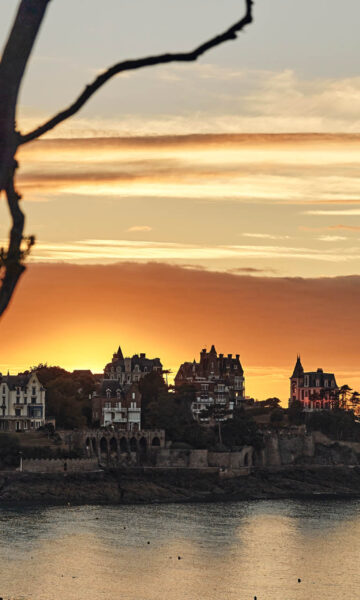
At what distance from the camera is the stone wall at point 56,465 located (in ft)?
367

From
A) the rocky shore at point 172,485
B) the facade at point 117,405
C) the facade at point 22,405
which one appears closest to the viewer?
the rocky shore at point 172,485

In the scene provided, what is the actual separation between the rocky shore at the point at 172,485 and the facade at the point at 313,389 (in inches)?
1460

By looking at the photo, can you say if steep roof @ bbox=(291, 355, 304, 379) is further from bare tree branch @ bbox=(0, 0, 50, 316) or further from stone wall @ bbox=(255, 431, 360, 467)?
bare tree branch @ bbox=(0, 0, 50, 316)

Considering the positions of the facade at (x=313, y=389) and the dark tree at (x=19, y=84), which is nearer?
the dark tree at (x=19, y=84)

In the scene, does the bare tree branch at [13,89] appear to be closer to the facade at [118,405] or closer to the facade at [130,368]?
the facade at [118,405]

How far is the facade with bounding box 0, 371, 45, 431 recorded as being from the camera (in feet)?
415

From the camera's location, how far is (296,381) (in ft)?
603

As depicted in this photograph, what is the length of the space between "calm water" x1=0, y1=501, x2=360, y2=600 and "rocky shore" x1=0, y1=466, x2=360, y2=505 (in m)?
4.16

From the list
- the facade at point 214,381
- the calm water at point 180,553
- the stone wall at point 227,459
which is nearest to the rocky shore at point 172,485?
the stone wall at point 227,459

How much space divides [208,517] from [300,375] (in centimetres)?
7991

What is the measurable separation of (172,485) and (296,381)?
65961mm

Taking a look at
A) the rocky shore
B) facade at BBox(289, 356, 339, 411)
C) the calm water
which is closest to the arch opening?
the rocky shore

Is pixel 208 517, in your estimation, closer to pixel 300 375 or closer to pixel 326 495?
pixel 326 495

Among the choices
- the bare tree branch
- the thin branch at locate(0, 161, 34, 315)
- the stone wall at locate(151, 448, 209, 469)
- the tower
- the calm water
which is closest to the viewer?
the bare tree branch
